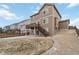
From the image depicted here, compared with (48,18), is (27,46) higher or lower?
lower

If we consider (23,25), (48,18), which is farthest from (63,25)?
(23,25)

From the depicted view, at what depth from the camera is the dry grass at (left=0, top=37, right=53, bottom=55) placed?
1880mm

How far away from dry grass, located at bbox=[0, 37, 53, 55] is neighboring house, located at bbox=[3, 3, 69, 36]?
83mm

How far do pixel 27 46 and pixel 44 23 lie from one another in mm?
300

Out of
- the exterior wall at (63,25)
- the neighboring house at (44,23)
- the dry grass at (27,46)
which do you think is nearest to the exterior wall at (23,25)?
the neighboring house at (44,23)

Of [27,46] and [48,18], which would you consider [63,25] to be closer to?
[48,18]

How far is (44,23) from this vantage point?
1951mm

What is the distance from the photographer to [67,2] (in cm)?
188

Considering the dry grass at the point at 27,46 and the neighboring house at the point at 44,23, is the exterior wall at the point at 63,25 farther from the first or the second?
Result: the dry grass at the point at 27,46

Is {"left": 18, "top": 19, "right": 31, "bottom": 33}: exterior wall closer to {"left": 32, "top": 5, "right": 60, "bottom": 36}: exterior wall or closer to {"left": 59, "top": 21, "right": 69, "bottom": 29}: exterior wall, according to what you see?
{"left": 32, "top": 5, "right": 60, "bottom": 36}: exterior wall

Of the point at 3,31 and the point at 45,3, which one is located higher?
the point at 45,3
